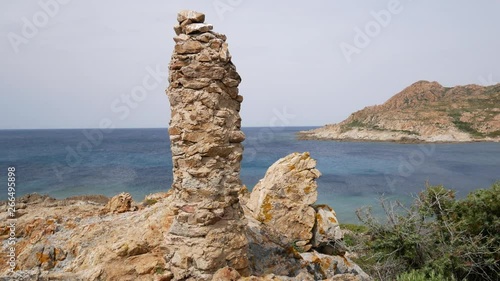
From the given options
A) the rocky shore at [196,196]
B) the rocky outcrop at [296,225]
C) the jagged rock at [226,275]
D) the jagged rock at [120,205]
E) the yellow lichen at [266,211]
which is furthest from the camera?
the jagged rock at [120,205]

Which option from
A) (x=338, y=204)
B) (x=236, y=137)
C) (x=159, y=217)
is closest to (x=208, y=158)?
(x=236, y=137)

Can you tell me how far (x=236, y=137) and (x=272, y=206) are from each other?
22.2ft

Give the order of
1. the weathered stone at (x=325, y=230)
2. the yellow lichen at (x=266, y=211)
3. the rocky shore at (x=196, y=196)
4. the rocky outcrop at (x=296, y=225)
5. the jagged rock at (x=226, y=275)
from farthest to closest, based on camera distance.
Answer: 1. the yellow lichen at (x=266, y=211)
2. the weathered stone at (x=325, y=230)
3. the rocky outcrop at (x=296, y=225)
4. the rocky shore at (x=196, y=196)
5. the jagged rock at (x=226, y=275)

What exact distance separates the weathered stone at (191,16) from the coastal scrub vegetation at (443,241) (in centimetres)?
986

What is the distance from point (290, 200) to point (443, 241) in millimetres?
5946

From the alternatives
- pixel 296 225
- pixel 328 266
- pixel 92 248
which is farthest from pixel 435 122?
pixel 92 248

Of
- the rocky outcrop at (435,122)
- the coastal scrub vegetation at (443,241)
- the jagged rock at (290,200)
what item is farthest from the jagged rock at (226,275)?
the rocky outcrop at (435,122)

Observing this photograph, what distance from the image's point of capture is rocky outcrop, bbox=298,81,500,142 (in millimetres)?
97000

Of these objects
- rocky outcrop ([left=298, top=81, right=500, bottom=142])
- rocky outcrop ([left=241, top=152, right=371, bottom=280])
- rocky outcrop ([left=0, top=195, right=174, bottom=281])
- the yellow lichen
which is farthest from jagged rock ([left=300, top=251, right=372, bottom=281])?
rocky outcrop ([left=298, top=81, right=500, bottom=142])

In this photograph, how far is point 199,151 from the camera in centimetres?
688

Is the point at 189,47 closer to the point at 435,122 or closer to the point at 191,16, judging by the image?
the point at 191,16

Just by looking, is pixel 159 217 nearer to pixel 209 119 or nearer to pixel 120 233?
pixel 120 233

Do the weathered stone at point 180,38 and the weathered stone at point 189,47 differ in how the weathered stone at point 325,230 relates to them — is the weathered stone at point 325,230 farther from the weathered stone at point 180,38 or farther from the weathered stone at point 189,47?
Answer: the weathered stone at point 180,38

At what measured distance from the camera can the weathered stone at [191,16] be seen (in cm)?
701
